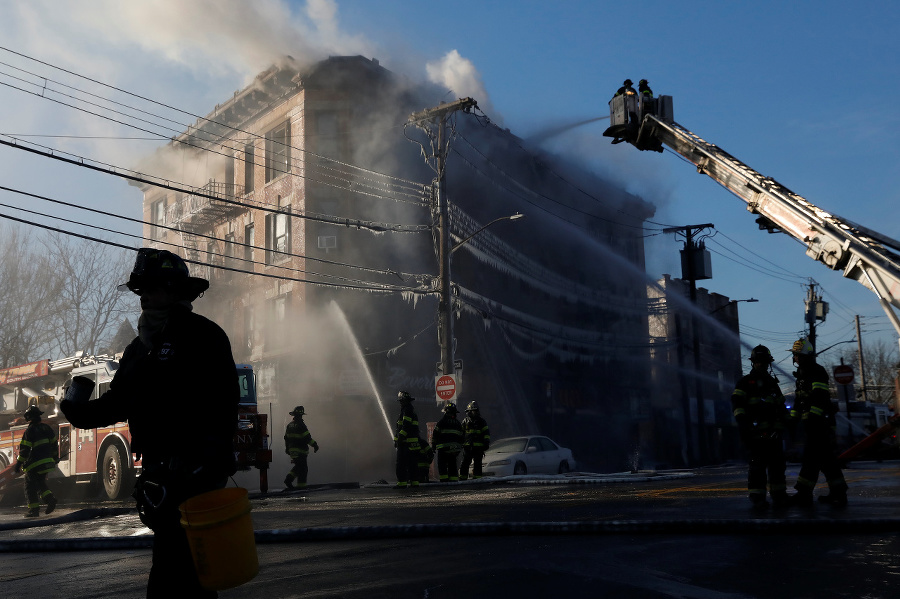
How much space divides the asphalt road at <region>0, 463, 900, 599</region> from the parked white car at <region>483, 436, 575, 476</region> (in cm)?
1173

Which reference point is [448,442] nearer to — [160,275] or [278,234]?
[160,275]


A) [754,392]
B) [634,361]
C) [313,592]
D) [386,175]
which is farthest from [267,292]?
[313,592]

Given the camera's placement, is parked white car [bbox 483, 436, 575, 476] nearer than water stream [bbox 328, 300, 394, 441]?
Yes

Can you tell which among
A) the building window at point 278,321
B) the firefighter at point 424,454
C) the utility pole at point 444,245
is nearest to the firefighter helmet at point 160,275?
the firefighter at point 424,454

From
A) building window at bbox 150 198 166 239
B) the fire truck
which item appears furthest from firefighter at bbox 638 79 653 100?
building window at bbox 150 198 166 239

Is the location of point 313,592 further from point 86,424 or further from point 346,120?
point 346,120

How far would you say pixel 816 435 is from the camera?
7852 mm

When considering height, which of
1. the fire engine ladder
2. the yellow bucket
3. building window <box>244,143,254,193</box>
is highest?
building window <box>244,143,254,193</box>

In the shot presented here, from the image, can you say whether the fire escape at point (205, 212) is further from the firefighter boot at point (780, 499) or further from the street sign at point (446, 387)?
the firefighter boot at point (780, 499)

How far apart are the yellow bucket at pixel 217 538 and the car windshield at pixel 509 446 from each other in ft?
58.9

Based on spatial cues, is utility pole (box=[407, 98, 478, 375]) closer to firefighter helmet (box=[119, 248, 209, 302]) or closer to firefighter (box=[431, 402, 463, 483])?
firefighter (box=[431, 402, 463, 483])

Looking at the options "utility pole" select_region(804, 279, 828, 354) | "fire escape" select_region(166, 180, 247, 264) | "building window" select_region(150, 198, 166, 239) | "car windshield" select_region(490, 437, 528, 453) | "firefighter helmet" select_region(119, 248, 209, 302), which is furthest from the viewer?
"utility pole" select_region(804, 279, 828, 354)

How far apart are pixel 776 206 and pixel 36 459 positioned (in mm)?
A: 13204

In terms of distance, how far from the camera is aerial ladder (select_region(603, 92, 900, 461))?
1224 cm
